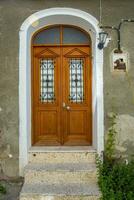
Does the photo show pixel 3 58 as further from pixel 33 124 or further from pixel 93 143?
pixel 93 143

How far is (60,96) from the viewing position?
22.5ft

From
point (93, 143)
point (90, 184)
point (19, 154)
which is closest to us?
point (90, 184)

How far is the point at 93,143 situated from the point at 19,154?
1.54 meters

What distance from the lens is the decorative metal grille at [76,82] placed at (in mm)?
6887

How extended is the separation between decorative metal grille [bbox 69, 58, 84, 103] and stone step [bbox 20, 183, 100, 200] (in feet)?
6.57

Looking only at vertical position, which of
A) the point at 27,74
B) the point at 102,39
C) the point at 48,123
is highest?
the point at 102,39

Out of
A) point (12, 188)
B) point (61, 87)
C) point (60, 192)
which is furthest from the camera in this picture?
point (61, 87)

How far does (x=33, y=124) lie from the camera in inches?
269

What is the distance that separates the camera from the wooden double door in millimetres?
6863

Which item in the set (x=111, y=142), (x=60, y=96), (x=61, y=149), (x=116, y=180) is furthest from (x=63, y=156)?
(x=60, y=96)

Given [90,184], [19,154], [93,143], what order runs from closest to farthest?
[90,184] → [19,154] → [93,143]

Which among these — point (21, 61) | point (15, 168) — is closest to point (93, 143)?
point (15, 168)

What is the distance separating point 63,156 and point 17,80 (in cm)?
172

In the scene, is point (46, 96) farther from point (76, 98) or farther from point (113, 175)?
point (113, 175)
